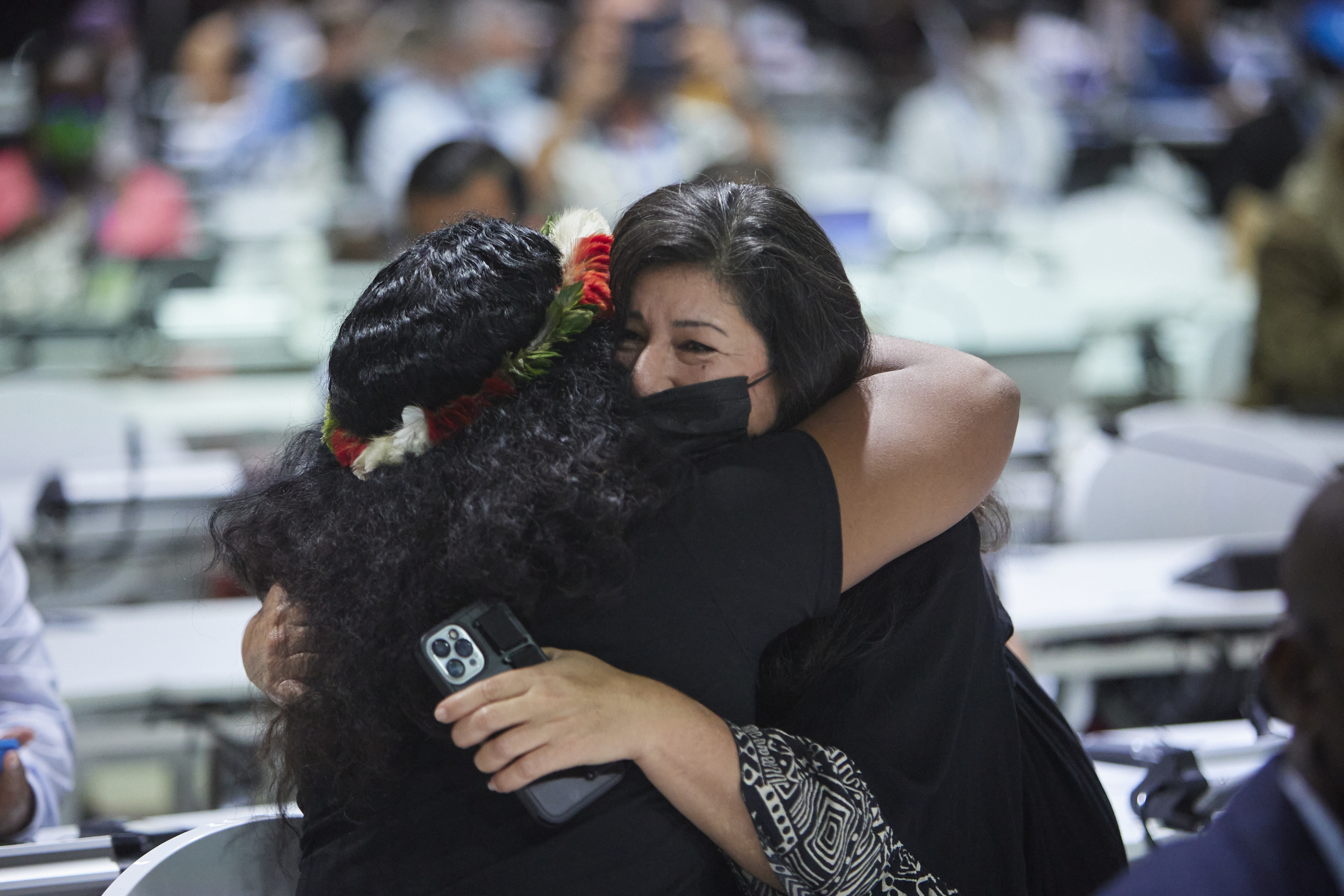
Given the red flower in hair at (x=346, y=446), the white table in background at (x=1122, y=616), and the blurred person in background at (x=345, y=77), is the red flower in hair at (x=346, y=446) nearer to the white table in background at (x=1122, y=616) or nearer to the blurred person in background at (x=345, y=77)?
the white table in background at (x=1122, y=616)

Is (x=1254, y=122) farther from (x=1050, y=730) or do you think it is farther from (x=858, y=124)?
(x=1050, y=730)

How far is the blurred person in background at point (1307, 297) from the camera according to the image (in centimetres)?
364

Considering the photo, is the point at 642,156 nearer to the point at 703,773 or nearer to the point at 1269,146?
the point at 1269,146

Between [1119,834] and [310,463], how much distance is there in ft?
2.72

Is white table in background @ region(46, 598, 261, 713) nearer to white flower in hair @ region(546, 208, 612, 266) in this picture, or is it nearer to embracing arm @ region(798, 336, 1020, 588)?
white flower in hair @ region(546, 208, 612, 266)

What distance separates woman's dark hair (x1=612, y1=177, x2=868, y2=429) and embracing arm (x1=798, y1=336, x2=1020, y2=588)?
4 cm

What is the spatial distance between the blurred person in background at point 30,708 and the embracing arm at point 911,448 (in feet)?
3.18

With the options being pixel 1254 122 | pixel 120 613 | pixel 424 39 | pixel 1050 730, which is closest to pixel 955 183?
pixel 1254 122

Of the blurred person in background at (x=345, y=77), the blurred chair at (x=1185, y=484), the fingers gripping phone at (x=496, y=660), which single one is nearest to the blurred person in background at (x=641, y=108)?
the blurred person in background at (x=345, y=77)

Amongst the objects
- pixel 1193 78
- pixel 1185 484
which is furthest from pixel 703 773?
pixel 1193 78

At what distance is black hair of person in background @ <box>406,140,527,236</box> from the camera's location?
8.55 feet

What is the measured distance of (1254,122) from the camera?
20.4ft

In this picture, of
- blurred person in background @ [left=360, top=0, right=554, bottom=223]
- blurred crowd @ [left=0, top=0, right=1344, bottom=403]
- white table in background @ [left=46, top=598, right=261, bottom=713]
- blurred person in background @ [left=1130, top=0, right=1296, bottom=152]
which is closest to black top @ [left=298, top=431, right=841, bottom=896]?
white table in background @ [left=46, top=598, right=261, bottom=713]

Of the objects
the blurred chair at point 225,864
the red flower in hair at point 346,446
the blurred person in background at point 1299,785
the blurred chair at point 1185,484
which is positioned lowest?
the blurred chair at point 1185,484
